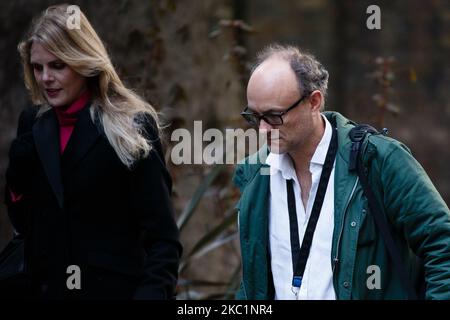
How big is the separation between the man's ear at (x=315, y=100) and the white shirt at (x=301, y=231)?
7 centimetres

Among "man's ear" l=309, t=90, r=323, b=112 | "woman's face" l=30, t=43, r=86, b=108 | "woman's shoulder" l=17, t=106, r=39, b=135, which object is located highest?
"woman's face" l=30, t=43, r=86, b=108

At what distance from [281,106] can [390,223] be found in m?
0.58

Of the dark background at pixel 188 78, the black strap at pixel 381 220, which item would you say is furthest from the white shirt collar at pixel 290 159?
the dark background at pixel 188 78

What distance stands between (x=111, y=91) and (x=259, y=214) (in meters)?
0.75

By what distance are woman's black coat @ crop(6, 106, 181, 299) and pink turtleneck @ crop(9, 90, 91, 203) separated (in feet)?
0.14

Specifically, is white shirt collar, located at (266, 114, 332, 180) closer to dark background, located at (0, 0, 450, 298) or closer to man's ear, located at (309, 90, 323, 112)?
man's ear, located at (309, 90, 323, 112)

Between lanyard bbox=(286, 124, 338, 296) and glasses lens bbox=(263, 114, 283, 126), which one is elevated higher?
glasses lens bbox=(263, 114, 283, 126)

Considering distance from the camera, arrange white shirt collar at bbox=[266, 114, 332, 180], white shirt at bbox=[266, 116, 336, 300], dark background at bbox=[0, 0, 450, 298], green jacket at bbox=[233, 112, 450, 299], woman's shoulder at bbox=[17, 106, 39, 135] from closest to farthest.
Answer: green jacket at bbox=[233, 112, 450, 299] < white shirt at bbox=[266, 116, 336, 300] < white shirt collar at bbox=[266, 114, 332, 180] < woman's shoulder at bbox=[17, 106, 39, 135] < dark background at bbox=[0, 0, 450, 298]

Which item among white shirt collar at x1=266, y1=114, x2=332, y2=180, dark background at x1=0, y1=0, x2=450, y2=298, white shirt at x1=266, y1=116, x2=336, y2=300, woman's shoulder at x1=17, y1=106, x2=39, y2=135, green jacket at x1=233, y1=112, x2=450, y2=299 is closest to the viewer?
green jacket at x1=233, y1=112, x2=450, y2=299

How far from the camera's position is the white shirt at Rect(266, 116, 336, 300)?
11.4 ft

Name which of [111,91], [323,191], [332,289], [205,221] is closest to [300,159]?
[323,191]

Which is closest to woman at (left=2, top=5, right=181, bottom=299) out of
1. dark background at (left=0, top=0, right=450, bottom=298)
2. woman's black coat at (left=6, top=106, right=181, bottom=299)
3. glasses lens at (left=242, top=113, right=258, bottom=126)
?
woman's black coat at (left=6, top=106, right=181, bottom=299)

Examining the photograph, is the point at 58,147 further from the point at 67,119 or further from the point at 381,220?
the point at 381,220

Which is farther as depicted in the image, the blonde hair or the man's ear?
the man's ear
